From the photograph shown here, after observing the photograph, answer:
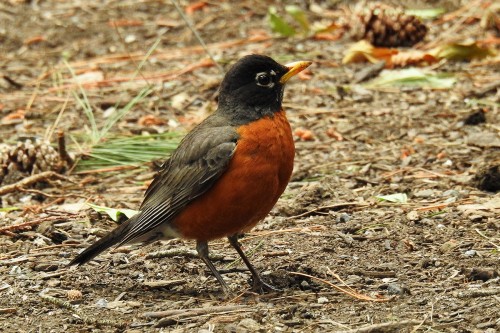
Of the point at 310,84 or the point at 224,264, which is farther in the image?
the point at 310,84

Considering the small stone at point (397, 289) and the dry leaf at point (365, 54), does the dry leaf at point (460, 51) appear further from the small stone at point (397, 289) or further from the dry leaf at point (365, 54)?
the small stone at point (397, 289)

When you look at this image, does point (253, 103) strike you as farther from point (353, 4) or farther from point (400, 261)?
point (353, 4)

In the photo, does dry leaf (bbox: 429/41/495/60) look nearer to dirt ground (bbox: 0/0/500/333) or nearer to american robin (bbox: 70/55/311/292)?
dirt ground (bbox: 0/0/500/333)

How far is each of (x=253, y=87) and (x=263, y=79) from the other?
0.07m

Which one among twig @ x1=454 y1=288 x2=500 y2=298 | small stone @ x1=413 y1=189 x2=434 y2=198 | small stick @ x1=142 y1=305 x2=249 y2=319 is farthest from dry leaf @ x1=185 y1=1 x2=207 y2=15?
twig @ x1=454 y1=288 x2=500 y2=298

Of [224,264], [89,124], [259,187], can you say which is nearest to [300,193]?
[224,264]

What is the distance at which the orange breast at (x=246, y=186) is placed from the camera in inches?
174

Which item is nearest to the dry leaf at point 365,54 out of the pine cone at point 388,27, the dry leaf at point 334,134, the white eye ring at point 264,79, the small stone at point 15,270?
the pine cone at point 388,27

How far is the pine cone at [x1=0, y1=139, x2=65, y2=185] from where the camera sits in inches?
250

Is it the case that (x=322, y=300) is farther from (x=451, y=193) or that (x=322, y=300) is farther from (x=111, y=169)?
(x=111, y=169)

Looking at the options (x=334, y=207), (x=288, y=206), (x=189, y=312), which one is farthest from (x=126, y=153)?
(x=189, y=312)

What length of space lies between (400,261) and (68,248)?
180 centimetres

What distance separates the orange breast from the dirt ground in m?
0.33

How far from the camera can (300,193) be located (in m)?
5.80
